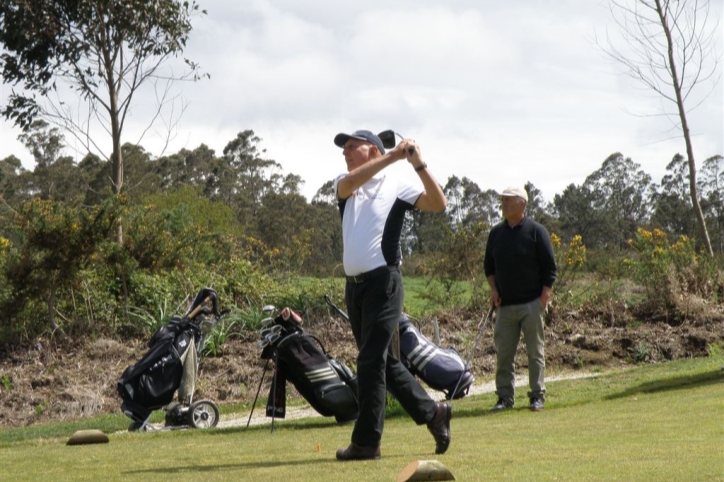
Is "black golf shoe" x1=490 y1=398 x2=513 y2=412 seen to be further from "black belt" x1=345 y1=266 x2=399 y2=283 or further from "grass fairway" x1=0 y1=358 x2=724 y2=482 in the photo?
"black belt" x1=345 y1=266 x2=399 y2=283

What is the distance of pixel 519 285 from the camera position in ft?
32.1

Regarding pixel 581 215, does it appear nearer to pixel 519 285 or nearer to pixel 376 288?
pixel 519 285

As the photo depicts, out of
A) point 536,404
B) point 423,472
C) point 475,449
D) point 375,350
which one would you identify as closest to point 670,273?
point 536,404

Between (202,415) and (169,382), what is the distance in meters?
0.52

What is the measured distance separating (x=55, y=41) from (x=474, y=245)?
33.1ft

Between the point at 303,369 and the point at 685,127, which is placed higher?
the point at 685,127

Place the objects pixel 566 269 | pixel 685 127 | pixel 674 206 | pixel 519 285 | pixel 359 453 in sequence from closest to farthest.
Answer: pixel 359 453, pixel 519 285, pixel 566 269, pixel 685 127, pixel 674 206

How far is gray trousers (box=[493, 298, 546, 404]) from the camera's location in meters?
9.80

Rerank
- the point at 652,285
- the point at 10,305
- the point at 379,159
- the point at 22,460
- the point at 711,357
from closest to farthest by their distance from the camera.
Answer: the point at 379,159
the point at 22,460
the point at 711,357
the point at 10,305
the point at 652,285

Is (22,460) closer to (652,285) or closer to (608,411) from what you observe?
(608,411)

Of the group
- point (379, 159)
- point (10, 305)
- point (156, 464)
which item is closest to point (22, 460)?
point (156, 464)

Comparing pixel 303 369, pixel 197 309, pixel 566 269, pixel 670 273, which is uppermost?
pixel 566 269

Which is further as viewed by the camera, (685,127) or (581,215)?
(581,215)

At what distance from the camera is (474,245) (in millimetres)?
18531
